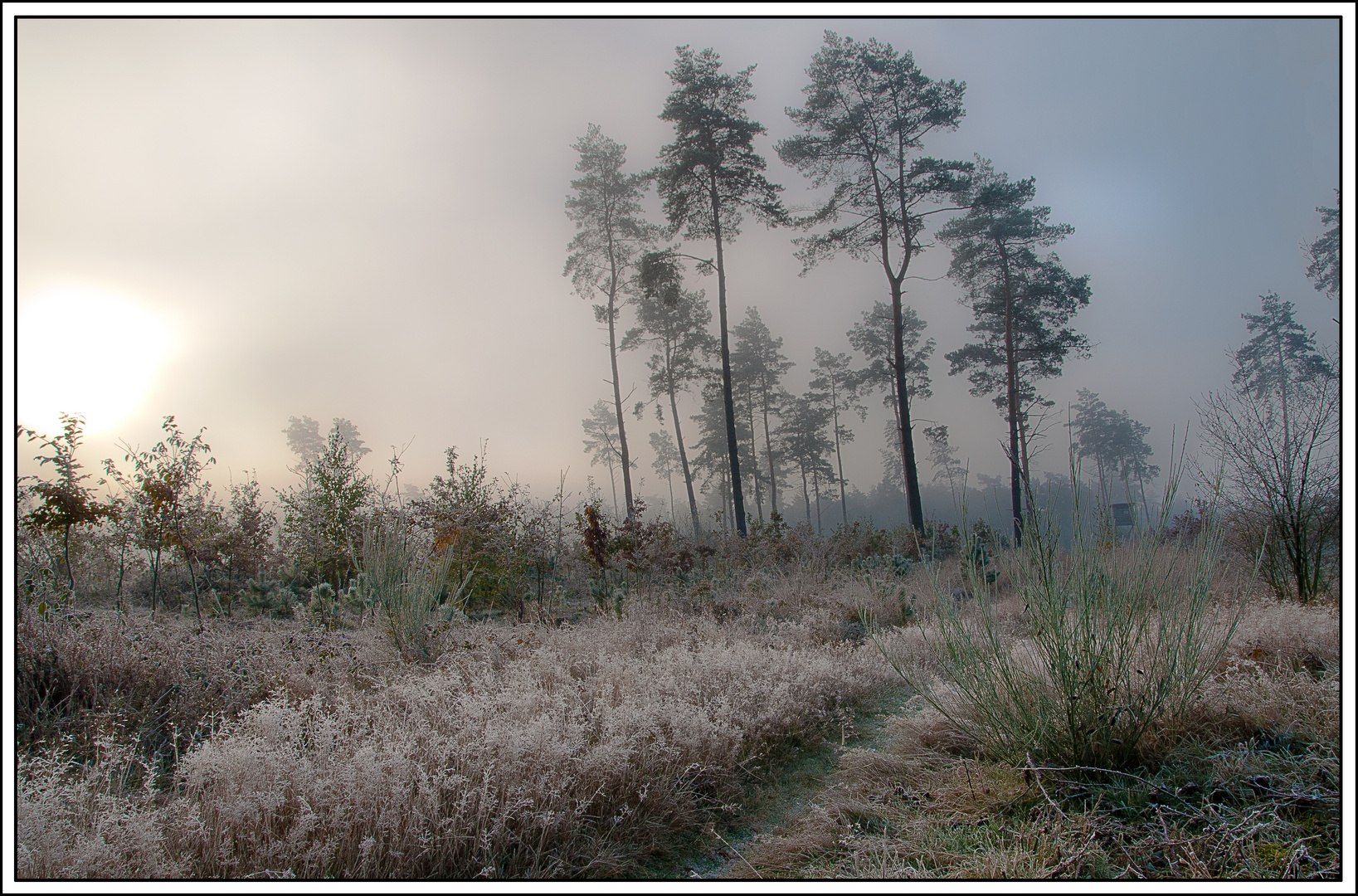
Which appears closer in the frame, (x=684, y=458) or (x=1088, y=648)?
(x=1088, y=648)

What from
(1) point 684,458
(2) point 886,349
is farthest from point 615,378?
(2) point 886,349

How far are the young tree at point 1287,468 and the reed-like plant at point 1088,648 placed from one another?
3565 millimetres

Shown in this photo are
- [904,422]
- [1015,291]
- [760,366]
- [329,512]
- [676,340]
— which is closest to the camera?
[329,512]

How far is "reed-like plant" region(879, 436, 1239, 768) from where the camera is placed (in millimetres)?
2463

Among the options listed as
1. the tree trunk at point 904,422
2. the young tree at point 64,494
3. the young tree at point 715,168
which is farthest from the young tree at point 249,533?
the tree trunk at point 904,422

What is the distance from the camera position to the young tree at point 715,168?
1218 centimetres

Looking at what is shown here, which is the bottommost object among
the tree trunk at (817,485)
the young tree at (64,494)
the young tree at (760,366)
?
the tree trunk at (817,485)

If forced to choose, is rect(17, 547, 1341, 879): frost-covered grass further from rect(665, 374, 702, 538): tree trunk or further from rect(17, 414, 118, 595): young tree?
rect(665, 374, 702, 538): tree trunk

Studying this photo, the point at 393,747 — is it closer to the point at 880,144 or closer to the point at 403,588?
the point at 403,588

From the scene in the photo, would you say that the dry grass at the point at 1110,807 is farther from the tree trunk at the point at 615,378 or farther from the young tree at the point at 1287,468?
the tree trunk at the point at 615,378

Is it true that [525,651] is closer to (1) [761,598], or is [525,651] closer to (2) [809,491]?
(1) [761,598]

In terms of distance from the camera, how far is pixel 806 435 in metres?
26.7

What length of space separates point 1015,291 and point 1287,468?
421 inches

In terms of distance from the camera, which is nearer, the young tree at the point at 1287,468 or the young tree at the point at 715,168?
the young tree at the point at 1287,468
